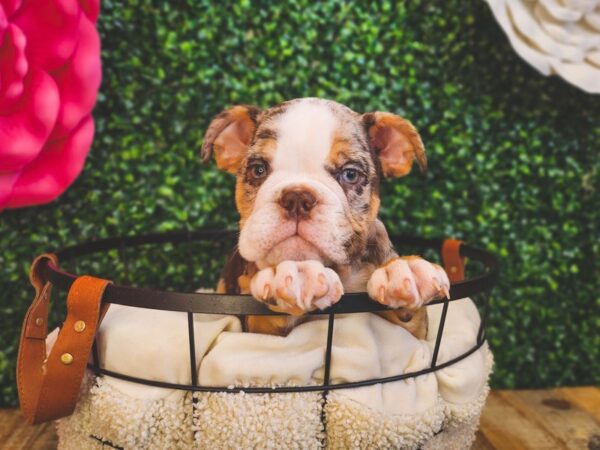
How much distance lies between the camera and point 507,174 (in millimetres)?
1616

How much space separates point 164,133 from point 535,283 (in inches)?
43.6

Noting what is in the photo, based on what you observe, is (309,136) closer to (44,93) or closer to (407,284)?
(407,284)

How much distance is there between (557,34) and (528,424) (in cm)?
94

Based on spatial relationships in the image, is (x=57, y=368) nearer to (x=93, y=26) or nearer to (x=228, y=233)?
(x=228, y=233)

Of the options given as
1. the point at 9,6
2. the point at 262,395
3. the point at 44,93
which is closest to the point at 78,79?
the point at 44,93

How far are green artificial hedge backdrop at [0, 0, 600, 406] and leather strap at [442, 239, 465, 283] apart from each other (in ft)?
0.75

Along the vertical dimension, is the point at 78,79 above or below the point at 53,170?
above

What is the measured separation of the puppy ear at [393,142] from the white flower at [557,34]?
1.48 ft

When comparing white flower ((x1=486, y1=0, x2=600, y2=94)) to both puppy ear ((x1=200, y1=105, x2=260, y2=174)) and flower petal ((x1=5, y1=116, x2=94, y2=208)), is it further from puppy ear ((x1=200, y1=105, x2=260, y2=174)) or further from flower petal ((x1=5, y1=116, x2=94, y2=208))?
flower petal ((x1=5, y1=116, x2=94, y2=208))

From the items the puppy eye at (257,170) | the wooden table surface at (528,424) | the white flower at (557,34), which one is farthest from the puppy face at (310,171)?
the wooden table surface at (528,424)

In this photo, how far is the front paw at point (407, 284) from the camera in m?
0.83

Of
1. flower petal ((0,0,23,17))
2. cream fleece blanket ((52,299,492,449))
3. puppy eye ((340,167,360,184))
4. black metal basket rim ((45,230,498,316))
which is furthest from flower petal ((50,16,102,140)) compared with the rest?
puppy eye ((340,167,360,184))

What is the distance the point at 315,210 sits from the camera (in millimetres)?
943

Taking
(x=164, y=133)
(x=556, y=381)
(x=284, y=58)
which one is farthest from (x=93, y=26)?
(x=556, y=381)
